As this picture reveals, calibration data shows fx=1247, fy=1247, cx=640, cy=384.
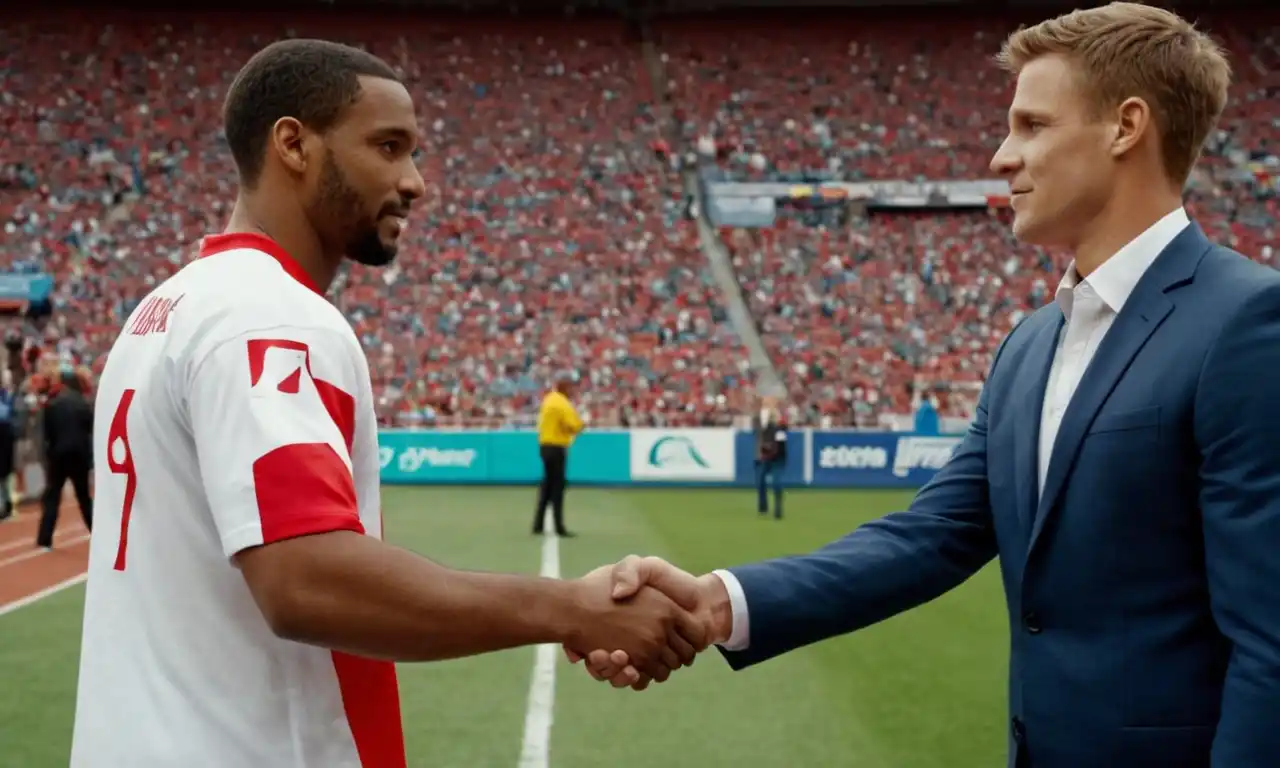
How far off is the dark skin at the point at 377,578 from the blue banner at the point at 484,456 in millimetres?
20977

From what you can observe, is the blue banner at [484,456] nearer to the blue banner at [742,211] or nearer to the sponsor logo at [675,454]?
the sponsor logo at [675,454]

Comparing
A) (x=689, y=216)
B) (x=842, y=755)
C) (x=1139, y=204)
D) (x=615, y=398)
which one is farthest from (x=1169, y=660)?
(x=689, y=216)

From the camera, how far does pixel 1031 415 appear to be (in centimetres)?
256

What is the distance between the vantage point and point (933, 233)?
3488 centimetres

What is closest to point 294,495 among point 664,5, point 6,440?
point 6,440

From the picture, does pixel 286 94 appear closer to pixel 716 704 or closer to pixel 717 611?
pixel 717 611

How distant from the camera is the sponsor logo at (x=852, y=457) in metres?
24.3

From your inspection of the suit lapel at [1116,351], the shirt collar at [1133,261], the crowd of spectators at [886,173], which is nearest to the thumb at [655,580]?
the suit lapel at [1116,351]

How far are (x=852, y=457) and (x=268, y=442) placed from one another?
75.3 feet

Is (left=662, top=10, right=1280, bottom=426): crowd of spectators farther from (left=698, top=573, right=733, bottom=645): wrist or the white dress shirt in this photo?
the white dress shirt

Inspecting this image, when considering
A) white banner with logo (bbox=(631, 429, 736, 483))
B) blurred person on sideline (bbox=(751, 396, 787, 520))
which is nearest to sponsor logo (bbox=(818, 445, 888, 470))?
white banner with logo (bbox=(631, 429, 736, 483))

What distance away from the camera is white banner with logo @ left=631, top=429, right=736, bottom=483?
23844 millimetres

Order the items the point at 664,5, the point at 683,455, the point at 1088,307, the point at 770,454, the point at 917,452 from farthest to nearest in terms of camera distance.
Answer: the point at 664,5 < the point at 917,452 < the point at 683,455 < the point at 770,454 < the point at 1088,307

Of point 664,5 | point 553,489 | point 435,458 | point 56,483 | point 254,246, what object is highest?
point 664,5
